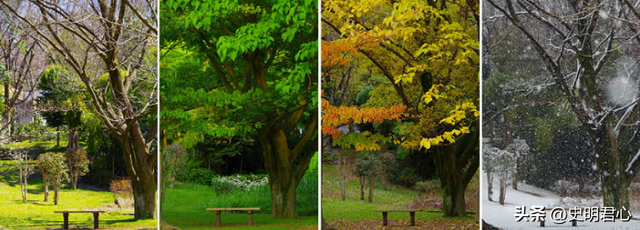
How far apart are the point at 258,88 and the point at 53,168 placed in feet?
10.2

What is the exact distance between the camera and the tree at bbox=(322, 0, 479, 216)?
18.1 feet

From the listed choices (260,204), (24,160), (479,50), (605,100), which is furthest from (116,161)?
(605,100)

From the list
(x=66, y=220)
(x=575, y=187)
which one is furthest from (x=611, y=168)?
(x=66, y=220)

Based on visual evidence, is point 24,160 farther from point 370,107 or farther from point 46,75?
point 370,107

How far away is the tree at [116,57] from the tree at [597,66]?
4540 mm

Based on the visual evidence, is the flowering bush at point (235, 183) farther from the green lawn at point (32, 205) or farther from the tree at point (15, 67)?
the tree at point (15, 67)

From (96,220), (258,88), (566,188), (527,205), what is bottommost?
(96,220)

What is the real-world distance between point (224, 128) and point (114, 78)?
2.44 m

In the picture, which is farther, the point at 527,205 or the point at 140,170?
the point at 140,170

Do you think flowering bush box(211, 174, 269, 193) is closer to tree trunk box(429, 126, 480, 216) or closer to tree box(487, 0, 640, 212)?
tree trunk box(429, 126, 480, 216)

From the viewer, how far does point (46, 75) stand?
6980mm

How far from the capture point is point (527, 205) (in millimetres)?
5422

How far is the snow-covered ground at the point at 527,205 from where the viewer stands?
540 centimetres

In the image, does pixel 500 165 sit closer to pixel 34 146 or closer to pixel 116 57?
pixel 116 57
